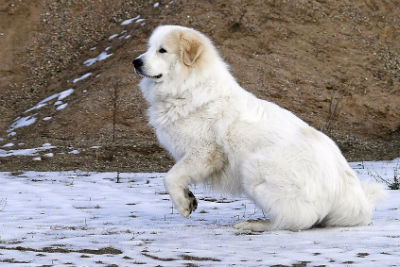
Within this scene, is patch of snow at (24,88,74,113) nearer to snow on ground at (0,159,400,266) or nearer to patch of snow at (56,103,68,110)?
patch of snow at (56,103,68,110)

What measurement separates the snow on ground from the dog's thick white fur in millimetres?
220

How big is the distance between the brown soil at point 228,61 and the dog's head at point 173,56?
815cm

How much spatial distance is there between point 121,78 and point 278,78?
4376 millimetres

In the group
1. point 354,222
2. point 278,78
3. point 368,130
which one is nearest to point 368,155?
point 368,130

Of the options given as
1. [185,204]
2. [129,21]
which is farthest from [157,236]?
[129,21]

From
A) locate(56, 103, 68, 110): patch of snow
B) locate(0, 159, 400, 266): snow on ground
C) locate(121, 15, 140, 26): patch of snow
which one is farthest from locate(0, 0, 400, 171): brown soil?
locate(0, 159, 400, 266): snow on ground

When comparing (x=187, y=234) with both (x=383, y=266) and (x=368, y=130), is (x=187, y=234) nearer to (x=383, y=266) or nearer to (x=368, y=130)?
(x=383, y=266)

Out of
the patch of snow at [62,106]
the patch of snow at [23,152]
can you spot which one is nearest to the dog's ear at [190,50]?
the patch of snow at [23,152]

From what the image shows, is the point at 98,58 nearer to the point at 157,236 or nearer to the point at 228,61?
the point at 228,61

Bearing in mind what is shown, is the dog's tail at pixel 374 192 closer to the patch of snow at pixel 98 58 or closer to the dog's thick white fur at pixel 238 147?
the dog's thick white fur at pixel 238 147

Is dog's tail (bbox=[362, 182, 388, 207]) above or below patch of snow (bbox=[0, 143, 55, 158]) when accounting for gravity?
above

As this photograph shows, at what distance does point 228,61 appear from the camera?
60.4 ft

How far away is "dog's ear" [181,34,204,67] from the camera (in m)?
6.59

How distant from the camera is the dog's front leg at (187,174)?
6.20 metres
